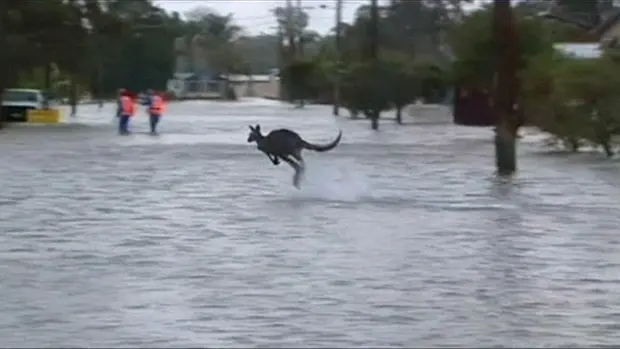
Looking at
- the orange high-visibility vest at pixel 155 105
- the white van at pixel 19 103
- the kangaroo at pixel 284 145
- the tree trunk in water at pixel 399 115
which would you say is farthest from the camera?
the tree trunk in water at pixel 399 115

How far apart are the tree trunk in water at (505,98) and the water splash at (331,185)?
263 cm

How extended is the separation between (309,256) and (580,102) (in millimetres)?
22422

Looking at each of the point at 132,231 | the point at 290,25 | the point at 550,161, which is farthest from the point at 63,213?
the point at 290,25

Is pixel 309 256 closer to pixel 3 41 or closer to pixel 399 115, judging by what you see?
pixel 3 41

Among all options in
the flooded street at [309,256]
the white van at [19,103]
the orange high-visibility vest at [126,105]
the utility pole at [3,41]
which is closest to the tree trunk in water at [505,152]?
the flooded street at [309,256]

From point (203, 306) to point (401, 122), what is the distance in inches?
2297

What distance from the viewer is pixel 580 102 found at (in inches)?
1510

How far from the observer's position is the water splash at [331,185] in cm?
2529

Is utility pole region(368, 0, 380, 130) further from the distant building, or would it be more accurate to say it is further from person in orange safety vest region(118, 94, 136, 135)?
the distant building

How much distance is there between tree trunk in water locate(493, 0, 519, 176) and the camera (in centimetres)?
3106

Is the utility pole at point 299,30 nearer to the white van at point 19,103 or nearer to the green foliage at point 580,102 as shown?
the white van at point 19,103

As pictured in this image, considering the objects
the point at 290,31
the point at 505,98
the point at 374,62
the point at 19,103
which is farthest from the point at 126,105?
the point at 290,31

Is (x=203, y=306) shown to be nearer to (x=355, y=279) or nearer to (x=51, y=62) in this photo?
(x=355, y=279)

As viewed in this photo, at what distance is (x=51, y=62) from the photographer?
225ft
